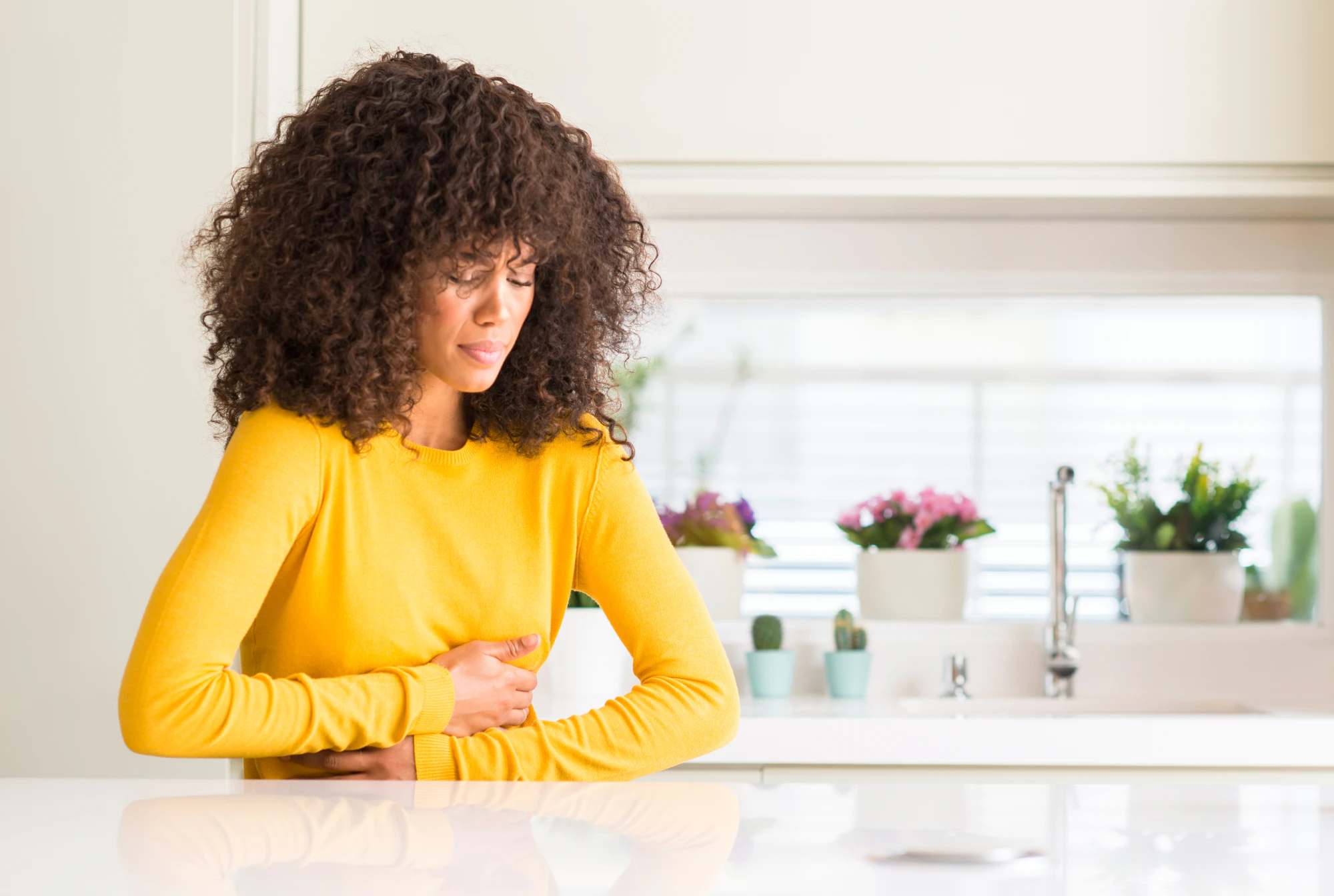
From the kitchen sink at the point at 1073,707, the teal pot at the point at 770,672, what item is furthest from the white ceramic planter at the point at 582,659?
the kitchen sink at the point at 1073,707

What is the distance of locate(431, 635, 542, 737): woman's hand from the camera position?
101cm

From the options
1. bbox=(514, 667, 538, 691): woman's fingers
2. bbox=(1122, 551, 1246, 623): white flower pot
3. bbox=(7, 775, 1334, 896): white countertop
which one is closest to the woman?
bbox=(514, 667, 538, 691): woman's fingers

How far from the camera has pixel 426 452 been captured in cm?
110

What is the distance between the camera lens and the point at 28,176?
1.82 metres

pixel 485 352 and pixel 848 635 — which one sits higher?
pixel 485 352

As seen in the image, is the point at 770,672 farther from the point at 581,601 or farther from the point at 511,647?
the point at 511,647

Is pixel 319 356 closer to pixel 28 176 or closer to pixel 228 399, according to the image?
pixel 228 399

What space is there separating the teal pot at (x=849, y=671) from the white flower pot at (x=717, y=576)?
0.83 feet

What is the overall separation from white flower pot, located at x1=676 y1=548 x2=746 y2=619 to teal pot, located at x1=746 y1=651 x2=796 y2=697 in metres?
0.24

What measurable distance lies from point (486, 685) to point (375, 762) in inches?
4.4

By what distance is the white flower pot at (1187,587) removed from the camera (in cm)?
222

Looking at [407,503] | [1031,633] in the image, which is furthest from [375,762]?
[1031,633]

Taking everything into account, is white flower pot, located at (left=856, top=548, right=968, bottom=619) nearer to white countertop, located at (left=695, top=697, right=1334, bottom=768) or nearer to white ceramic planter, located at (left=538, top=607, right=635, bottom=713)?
white countertop, located at (left=695, top=697, right=1334, bottom=768)

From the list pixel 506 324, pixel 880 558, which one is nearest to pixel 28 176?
pixel 506 324
